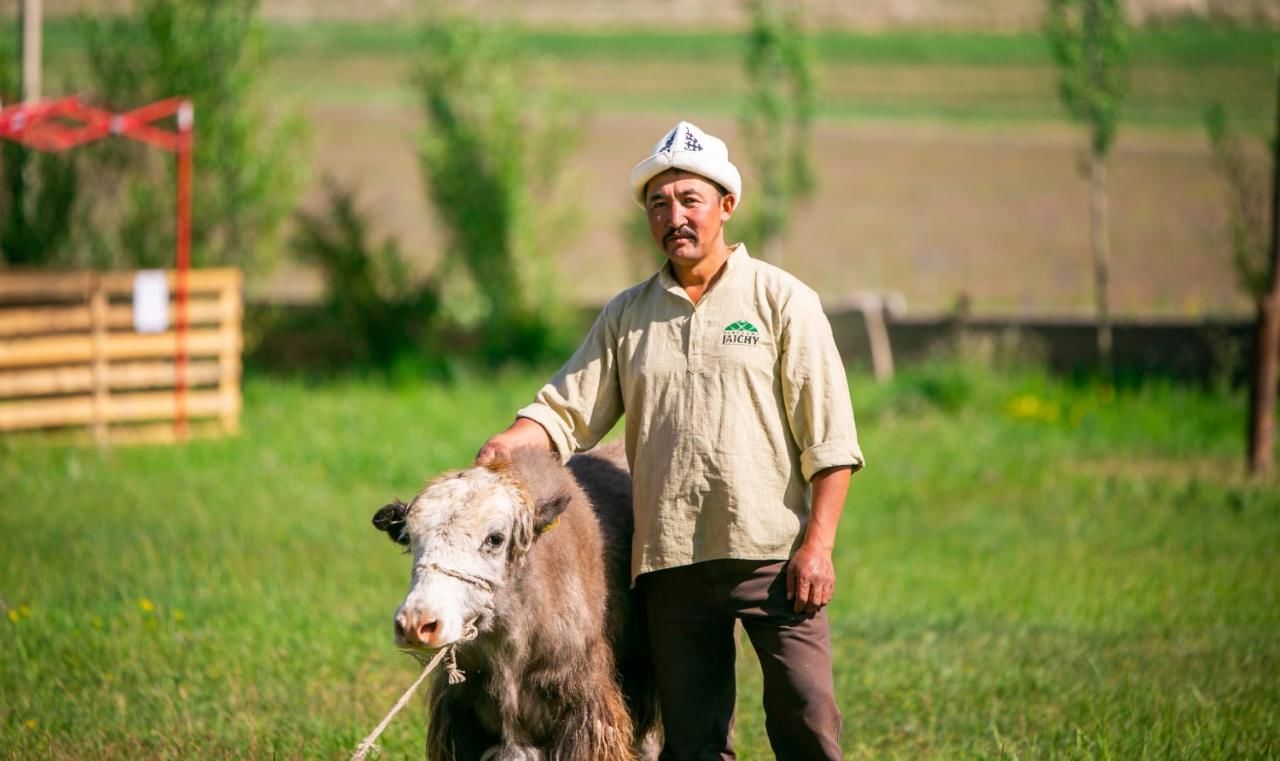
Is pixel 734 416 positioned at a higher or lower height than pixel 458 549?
higher

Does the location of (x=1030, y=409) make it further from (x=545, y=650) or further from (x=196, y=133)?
(x=545, y=650)

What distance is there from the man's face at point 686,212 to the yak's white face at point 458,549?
1.03 metres

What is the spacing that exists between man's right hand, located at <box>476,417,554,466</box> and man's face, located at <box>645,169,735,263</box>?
2.64 ft

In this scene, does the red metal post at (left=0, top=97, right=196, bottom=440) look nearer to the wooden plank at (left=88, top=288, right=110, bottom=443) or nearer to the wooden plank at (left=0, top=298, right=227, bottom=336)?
the wooden plank at (left=0, top=298, right=227, bottom=336)

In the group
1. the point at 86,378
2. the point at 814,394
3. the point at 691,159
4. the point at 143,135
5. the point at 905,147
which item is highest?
the point at 905,147

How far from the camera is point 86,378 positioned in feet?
53.5

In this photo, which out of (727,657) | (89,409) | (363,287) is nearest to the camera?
(727,657)

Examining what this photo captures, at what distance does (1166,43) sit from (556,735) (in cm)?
4630

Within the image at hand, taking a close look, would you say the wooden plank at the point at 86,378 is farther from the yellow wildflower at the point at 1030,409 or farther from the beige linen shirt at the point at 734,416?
the beige linen shirt at the point at 734,416

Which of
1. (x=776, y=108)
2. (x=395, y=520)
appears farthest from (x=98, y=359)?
(x=395, y=520)

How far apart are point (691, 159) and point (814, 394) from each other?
0.91 metres

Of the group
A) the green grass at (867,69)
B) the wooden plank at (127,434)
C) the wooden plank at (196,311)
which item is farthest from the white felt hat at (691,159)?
the green grass at (867,69)

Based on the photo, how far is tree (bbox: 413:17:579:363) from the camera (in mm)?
21672

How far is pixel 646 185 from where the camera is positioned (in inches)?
229
